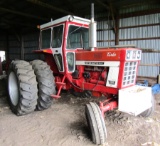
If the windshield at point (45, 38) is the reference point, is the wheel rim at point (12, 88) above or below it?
below

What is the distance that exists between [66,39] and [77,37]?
1.35 ft

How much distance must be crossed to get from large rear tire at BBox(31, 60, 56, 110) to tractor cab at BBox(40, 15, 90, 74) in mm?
445

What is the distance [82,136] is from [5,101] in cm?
287

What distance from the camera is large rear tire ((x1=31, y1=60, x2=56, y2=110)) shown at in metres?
3.69

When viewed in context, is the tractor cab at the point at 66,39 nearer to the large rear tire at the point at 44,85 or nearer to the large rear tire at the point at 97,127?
the large rear tire at the point at 44,85

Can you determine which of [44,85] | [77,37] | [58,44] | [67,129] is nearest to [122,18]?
[77,37]

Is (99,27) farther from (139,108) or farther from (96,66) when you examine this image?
(139,108)

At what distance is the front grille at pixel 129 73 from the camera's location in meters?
3.24

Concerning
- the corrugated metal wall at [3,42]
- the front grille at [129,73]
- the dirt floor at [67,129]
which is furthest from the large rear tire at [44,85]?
the corrugated metal wall at [3,42]

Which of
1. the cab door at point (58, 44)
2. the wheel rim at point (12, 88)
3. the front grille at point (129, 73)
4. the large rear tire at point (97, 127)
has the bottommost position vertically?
the large rear tire at point (97, 127)

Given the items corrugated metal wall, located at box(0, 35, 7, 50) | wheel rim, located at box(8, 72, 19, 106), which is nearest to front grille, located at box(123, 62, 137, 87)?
wheel rim, located at box(8, 72, 19, 106)

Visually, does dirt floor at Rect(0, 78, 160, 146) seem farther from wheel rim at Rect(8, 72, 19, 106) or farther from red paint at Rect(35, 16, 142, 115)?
red paint at Rect(35, 16, 142, 115)

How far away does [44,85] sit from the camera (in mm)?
3689

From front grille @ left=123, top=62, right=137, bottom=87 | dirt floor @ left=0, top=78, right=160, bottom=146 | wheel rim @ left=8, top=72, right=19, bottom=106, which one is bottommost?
dirt floor @ left=0, top=78, right=160, bottom=146
